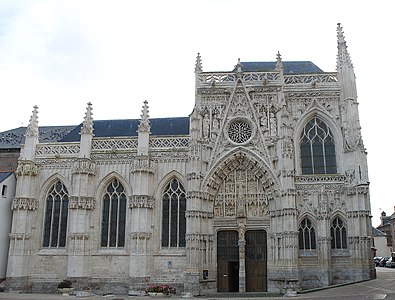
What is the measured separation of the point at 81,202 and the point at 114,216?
236 centimetres

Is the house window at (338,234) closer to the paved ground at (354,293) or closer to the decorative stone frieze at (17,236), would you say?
the paved ground at (354,293)

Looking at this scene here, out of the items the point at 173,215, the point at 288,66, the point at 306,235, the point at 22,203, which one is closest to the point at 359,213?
the point at 306,235

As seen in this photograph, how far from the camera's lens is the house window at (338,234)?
25766mm

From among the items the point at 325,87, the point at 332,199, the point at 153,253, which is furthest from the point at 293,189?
the point at 153,253

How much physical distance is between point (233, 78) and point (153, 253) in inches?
508

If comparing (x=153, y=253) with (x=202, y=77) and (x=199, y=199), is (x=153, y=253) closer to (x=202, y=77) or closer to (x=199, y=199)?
(x=199, y=199)

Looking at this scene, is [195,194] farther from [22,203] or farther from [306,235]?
[22,203]

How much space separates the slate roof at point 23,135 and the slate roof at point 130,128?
12.3ft

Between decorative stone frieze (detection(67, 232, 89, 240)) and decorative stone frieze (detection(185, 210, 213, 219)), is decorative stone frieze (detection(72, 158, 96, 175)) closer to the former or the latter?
decorative stone frieze (detection(67, 232, 89, 240))

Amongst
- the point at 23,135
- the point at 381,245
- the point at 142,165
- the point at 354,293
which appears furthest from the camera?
the point at 381,245

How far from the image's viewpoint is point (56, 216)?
2806 cm

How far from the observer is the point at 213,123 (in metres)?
28.0

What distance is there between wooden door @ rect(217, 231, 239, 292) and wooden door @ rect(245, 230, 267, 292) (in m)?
0.77

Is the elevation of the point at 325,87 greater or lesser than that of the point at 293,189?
greater
